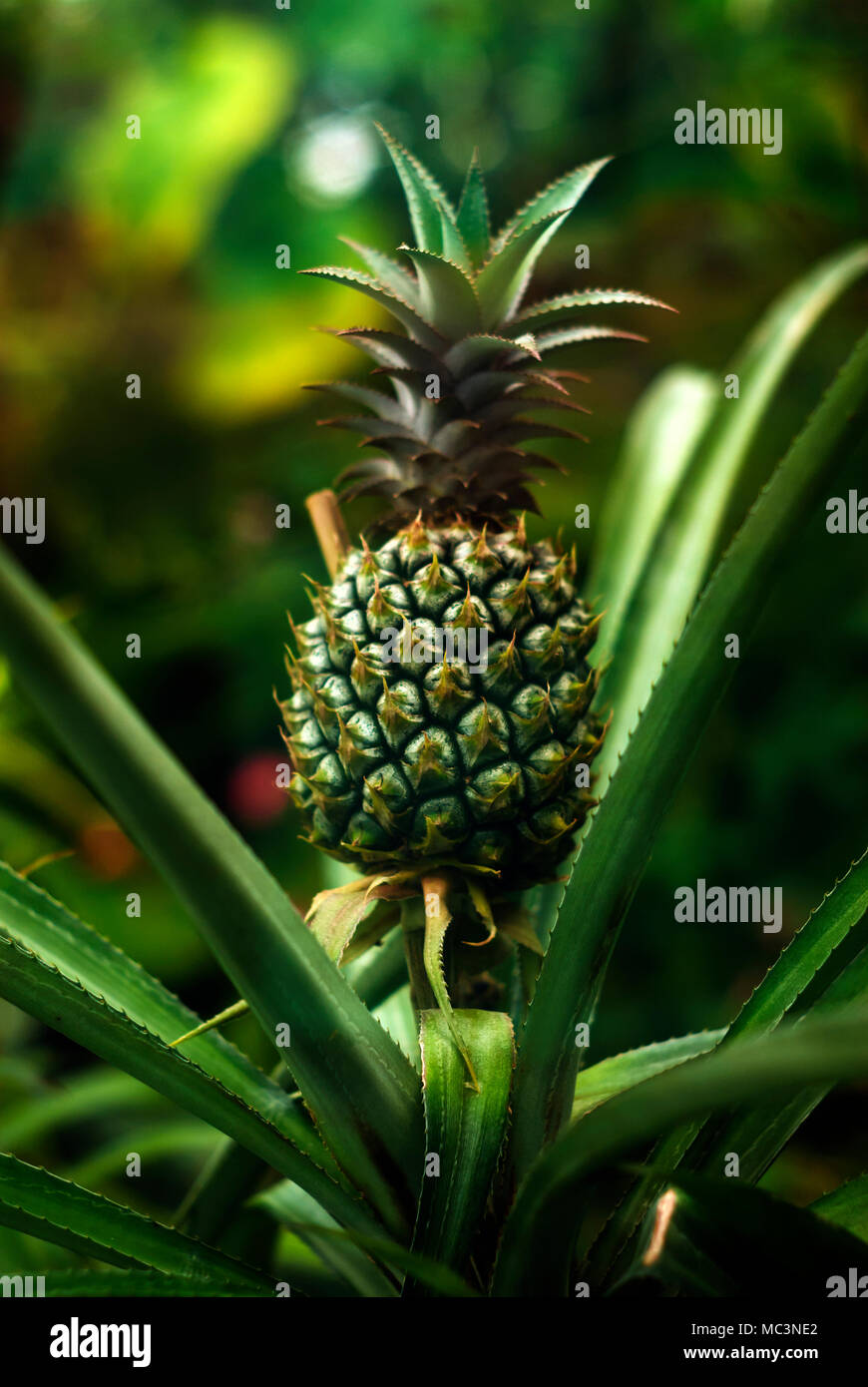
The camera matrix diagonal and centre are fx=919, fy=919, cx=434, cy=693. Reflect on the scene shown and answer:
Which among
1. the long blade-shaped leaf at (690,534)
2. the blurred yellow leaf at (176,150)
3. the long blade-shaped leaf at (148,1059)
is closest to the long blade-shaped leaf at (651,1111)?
the long blade-shaped leaf at (148,1059)

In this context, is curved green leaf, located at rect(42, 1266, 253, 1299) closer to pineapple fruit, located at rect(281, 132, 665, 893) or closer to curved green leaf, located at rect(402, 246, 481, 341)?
pineapple fruit, located at rect(281, 132, 665, 893)

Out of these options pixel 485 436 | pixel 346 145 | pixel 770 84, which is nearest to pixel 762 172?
pixel 770 84

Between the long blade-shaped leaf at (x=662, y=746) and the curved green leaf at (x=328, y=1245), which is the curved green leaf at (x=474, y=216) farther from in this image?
the curved green leaf at (x=328, y=1245)

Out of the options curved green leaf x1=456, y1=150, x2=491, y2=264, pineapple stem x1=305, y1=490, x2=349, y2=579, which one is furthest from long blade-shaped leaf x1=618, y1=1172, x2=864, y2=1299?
curved green leaf x1=456, y1=150, x2=491, y2=264

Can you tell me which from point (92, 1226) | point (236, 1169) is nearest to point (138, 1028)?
point (92, 1226)

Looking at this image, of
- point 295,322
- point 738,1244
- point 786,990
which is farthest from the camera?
point 295,322

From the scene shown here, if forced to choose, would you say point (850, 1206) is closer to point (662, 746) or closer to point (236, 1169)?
point (662, 746)
